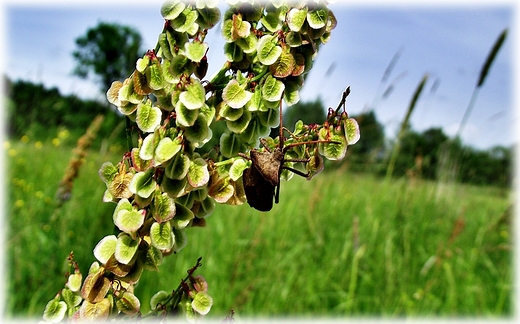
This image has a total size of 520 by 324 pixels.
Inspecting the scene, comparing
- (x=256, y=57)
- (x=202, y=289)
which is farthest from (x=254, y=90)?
(x=202, y=289)

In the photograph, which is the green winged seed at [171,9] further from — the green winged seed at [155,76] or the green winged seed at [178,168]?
the green winged seed at [178,168]

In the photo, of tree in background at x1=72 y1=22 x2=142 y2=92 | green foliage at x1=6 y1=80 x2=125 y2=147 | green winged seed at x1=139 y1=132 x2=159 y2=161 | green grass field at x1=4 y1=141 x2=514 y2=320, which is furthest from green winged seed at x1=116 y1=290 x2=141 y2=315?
tree in background at x1=72 y1=22 x2=142 y2=92

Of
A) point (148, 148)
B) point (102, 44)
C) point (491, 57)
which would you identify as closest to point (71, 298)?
point (148, 148)

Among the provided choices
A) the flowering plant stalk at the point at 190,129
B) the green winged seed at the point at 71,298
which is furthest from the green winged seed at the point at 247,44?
the green winged seed at the point at 71,298

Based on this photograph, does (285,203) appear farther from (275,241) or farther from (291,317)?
(291,317)

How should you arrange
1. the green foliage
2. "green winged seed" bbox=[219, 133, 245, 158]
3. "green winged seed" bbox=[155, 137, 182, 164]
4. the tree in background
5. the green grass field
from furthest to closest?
the tree in background, the green foliage, the green grass field, "green winged seed" bbox=[219, 133, 245, 158], "green winged seed" bbox=[155, 137, 182, 164]

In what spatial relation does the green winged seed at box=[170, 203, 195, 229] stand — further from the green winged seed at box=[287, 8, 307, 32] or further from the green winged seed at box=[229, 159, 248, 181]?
the green winged seed at box=[287, 8, 307, 32]
